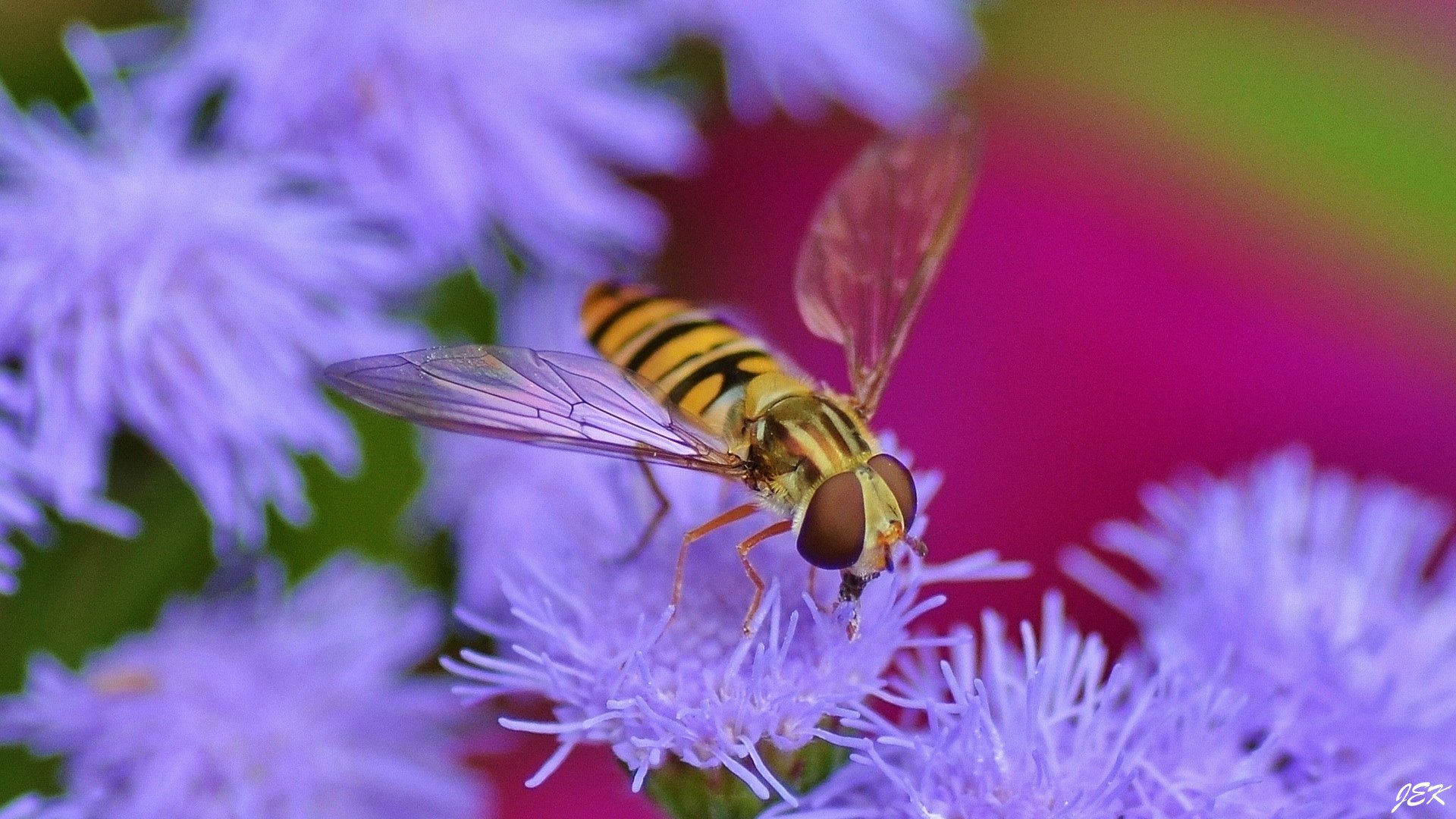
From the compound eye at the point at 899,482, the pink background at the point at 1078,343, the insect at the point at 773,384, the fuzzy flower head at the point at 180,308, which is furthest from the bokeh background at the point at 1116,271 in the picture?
the compound eye at the point at 899,482

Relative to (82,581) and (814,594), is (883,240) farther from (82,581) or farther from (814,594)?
(82,581)

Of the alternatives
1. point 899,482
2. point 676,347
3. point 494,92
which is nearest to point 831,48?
point 494,92

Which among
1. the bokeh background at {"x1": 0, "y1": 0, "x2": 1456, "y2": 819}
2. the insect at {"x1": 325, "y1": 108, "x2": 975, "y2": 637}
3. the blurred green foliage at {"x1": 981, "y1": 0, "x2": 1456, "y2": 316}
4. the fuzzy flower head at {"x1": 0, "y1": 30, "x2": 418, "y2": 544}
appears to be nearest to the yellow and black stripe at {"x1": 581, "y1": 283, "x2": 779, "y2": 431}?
the insect at {"x1": 325, "y1": 108, "x2": 975, "y2": 637}

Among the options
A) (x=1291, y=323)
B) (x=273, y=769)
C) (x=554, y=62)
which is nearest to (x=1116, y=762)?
(x=273, y=769)

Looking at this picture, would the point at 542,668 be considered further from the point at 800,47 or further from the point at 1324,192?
the point at 1324,192

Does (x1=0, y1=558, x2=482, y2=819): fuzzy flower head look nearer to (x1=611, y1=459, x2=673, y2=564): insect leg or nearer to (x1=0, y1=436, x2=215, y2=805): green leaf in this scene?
(x1=0, y1=436, x2=215, y2=805): green leaf
